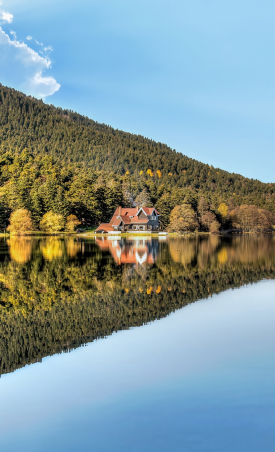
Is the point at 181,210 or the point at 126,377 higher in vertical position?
the point at 181,210

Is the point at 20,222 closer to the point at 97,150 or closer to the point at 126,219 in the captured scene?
the point at 126,219

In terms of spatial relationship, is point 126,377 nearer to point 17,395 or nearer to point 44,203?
point 17,395

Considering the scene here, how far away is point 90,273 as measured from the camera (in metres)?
21.8

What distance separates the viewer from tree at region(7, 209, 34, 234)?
233 ft

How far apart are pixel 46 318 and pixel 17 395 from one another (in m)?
4.59

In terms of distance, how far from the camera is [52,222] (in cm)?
7394

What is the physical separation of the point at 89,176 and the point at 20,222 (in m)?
31.0

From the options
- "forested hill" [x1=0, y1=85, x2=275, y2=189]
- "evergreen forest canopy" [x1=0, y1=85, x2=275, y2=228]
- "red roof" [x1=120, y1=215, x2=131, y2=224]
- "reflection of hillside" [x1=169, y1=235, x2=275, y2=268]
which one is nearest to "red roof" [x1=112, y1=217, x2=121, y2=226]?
"red roof" [x1=120, y1=215, x2=131, y2=224]

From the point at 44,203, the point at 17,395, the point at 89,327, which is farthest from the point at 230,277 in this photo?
the point at 44,203

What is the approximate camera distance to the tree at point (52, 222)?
7344 cm

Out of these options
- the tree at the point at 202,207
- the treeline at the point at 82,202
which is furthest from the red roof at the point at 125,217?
the tree at the point at 202,207

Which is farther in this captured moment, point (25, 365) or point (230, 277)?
point (230, 277)

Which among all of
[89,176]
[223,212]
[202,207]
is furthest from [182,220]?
[223,212]

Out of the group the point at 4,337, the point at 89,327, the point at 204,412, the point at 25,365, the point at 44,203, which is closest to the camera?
the point at 204,412
